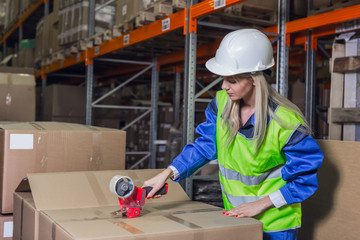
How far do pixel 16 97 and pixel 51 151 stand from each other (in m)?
1.90

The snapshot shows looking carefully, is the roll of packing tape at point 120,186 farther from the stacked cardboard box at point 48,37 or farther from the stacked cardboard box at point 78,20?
the stacked cardboard box at point 48,37

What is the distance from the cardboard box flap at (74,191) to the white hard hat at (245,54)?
0.74m

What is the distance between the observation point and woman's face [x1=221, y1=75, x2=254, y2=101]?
6.52ft

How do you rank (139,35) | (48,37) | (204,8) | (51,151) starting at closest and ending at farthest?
(51,151), (204,8), (139,35), (48,37)

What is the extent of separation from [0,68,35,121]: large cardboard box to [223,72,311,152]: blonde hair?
9.80 ft

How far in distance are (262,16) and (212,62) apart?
2.25 meters

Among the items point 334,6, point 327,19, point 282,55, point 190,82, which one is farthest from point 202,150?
point 334,6

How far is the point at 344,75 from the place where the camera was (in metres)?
3.12

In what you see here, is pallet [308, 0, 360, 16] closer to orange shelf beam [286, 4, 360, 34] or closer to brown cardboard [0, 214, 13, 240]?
orange shelf beam [286, 4, 360, 34]

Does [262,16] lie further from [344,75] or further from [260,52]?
[260,52]

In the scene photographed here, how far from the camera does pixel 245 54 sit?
1.94 m

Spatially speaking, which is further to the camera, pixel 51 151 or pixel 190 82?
pixel 190 82

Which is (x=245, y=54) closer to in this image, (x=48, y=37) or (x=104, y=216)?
(x=104, y=216)

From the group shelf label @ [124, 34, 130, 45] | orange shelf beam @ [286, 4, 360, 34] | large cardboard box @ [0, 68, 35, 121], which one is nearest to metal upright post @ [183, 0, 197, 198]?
orange shelf beam @ [286, 4, 360, 34]
